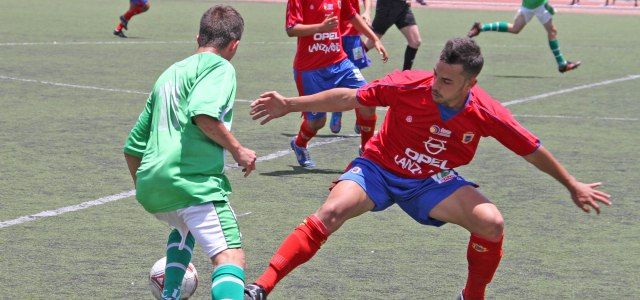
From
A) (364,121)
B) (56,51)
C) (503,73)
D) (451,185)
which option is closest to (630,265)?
(451,185)

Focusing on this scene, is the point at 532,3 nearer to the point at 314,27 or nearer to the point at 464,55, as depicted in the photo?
the point at 314,27

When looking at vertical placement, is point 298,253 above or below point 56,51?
above

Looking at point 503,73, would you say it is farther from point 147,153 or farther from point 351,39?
point 147,153

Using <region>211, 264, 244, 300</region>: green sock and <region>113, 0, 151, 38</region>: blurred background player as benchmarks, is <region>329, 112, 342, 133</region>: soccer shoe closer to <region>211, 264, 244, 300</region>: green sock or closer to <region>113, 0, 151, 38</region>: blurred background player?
<region>211, 264, 244, 300</region>: green sock

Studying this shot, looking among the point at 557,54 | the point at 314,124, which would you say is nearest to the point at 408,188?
the point at 314,124

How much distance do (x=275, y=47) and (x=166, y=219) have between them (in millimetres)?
16732

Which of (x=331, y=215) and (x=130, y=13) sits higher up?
(x=331, y=215)

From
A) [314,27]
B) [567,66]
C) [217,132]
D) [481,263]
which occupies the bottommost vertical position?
[567,66]

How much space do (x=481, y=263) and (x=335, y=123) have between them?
667 cm

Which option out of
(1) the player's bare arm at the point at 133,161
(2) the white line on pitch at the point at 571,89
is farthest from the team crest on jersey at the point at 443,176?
(2) the white line on pitch at the point at 571,89

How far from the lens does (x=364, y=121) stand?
A: 37.9ft

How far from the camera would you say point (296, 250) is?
22.4 ft

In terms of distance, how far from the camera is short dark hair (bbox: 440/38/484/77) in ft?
22.3

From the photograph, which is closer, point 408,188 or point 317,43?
point 408,188
